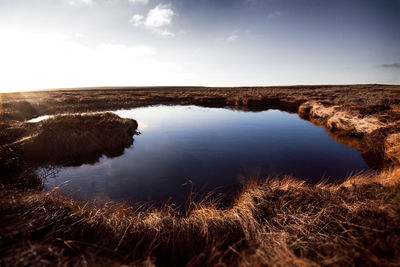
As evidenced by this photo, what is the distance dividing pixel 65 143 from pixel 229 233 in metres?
10.6

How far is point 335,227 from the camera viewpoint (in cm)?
317

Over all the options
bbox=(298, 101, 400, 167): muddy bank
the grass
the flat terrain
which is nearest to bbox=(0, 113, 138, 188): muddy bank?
the flat terrain

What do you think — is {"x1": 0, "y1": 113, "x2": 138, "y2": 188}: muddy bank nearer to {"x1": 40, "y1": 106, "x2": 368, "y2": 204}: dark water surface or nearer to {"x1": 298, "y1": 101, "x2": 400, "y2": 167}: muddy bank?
{"x1": 40, "y1": 106, "x2": 368, "y2": 204}: dark water surface

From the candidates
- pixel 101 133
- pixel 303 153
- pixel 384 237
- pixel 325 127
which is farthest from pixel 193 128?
pixel 384 237

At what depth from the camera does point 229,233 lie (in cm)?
352

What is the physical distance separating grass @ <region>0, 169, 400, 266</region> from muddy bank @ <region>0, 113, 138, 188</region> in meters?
5.14

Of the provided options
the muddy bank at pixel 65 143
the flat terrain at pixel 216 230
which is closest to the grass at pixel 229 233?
the flat terrain at pixel 216 230

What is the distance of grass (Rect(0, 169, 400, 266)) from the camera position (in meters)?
2.17

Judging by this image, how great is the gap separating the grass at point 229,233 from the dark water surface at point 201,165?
224 centimetres

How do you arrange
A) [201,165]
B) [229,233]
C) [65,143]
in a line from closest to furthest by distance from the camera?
[229,233] < [201,165] < [65,143]

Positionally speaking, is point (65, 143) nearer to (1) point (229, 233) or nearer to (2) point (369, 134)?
(1) point (229, 233)

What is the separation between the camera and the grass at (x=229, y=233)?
217 centimetres

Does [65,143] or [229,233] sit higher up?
[65,143]

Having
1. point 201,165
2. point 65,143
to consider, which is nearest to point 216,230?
point 201,165
